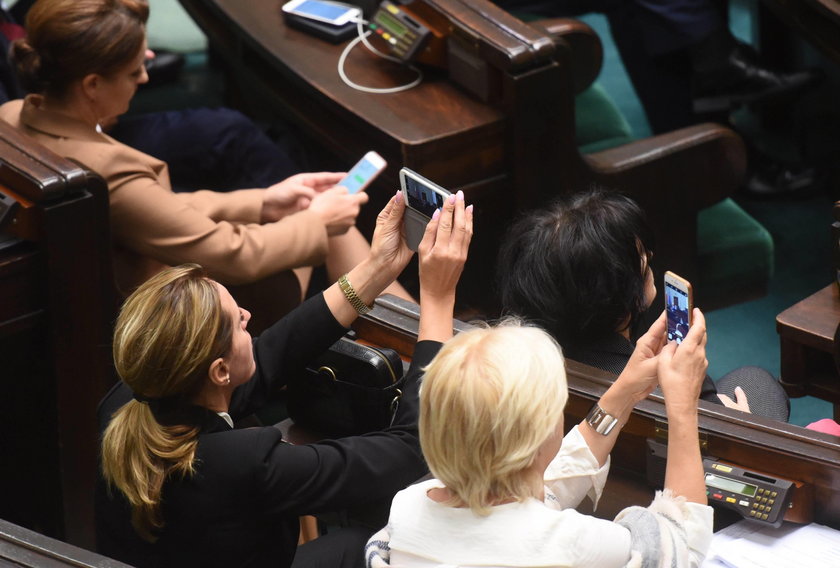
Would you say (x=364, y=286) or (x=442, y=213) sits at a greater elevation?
(x=442, y=213)

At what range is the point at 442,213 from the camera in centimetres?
156

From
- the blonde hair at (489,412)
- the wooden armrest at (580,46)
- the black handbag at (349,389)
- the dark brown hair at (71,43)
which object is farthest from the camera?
the wooden armrest at (580,46)

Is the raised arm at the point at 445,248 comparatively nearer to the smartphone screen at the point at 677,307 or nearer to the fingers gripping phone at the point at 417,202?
the fingers gripping phone at the point at 417,202

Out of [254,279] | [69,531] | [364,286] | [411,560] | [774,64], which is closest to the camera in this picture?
[411,560]

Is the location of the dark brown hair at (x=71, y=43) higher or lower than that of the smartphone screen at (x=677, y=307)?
lower

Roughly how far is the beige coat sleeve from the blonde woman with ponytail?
0.74m

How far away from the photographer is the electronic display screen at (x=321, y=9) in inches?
116

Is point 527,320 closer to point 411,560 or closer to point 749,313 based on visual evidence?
point 411,560

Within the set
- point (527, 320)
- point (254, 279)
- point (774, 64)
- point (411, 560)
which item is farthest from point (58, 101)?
point (774, 64)

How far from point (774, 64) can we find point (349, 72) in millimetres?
1693

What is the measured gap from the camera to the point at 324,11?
9.79 feet

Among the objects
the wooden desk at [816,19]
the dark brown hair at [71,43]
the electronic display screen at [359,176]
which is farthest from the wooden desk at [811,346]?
the dark brown hair at [71,43]

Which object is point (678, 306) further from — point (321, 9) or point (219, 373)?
point (321, 9)

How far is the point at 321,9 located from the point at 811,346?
5.24ft
